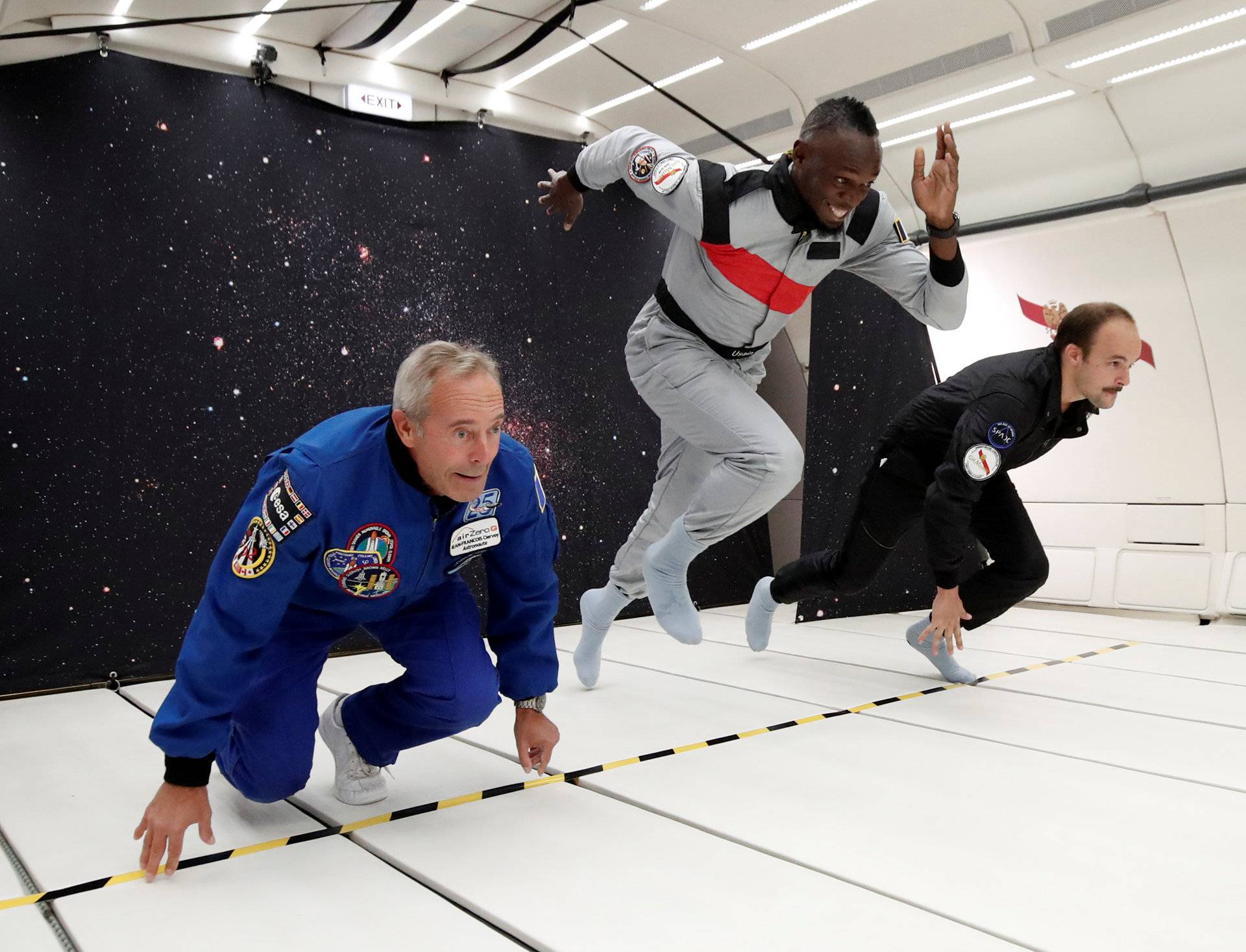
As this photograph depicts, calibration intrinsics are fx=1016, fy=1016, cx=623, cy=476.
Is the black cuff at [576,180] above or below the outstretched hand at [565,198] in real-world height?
above

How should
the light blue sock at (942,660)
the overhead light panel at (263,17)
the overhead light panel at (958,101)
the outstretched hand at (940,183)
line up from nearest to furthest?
the outstretched hand at (940,183) < the light blue sock at (942,660) < the overhead light panel at (263,17) < the overhead light panel at (958,101)

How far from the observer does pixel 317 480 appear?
1.58m

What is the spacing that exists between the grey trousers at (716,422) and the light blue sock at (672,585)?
0.07m

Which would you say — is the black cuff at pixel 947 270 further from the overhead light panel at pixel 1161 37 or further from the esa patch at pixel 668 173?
the overhead light panel at pixel 1161 37

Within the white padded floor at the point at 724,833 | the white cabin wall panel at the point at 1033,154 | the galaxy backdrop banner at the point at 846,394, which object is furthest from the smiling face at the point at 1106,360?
the galaxy backdrop banner at the point at 846,394

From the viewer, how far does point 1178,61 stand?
3717mm

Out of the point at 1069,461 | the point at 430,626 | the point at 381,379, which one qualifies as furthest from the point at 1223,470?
the point at 430,626

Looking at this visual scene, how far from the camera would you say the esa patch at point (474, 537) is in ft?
5.70

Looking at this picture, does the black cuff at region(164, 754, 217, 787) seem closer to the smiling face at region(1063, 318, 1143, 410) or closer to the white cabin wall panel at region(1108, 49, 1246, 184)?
the smiling face at region(1063, 318, 1143, 410)

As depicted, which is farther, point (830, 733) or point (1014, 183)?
point (1014, 183)

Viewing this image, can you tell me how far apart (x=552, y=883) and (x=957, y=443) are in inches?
64.5

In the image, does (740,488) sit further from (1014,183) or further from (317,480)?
(1014,183)

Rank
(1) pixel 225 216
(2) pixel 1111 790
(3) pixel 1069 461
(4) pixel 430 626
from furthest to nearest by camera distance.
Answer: (3) pixel 1069 461, (1) pixel 225 216, (2) pixel 1111 790, (4) pixel 430 626

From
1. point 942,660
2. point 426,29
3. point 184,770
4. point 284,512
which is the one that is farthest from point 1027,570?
point 426,29
